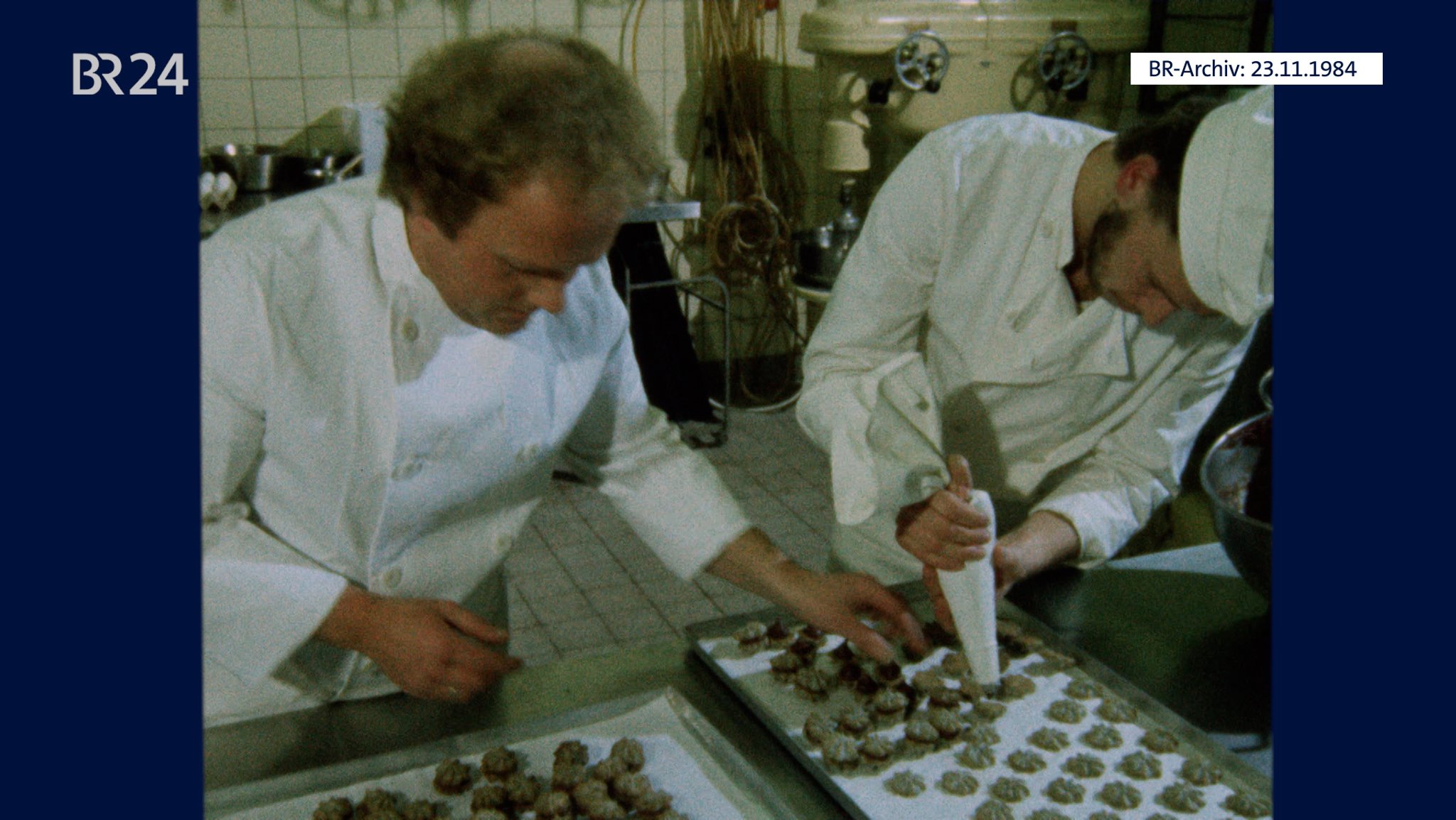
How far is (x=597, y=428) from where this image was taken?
1.43m

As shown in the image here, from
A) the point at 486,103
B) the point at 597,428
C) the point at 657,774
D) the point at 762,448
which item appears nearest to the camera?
the point at 486,103

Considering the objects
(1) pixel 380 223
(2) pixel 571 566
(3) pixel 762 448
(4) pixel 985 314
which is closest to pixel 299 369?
(1) pixel 380 223

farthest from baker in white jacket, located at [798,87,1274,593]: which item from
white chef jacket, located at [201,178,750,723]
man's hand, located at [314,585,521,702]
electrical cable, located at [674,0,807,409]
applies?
electrical cable, located at [674,0,807,409]

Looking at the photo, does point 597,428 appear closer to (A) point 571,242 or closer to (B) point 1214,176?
(A) point 571,242

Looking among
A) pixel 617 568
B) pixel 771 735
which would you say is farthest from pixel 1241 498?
pixel 617 568

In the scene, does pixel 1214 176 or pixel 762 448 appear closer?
pixel 1214 176

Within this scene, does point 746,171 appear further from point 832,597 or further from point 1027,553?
point 832,597

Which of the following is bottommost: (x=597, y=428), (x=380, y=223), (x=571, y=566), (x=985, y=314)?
(x=571, y=566)

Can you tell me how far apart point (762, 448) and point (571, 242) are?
3.42 m

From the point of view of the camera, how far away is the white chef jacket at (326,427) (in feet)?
3.69

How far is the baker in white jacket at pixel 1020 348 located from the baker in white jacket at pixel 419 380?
0.73 ft

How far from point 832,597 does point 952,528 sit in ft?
0.55

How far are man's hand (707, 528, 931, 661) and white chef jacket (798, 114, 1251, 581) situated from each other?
0.24 metres

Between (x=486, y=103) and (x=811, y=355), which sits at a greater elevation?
(x=486, y=103)
